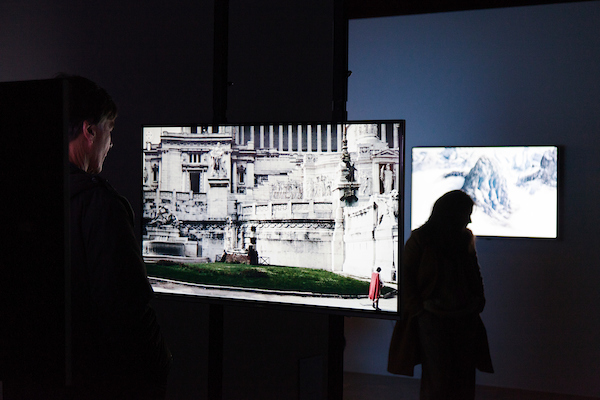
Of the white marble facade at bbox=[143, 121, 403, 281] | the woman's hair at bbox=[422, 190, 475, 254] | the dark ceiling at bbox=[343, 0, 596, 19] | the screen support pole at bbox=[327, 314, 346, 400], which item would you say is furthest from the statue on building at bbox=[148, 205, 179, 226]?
the dark ceiling at bbox=[343, 0, 596, 19]

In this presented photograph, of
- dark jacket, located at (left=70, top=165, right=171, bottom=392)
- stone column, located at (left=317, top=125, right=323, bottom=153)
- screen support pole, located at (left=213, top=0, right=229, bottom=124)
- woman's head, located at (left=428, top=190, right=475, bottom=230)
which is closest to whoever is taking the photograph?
dark jacket, located at (left=70, top=165, right=171, bottom=392)

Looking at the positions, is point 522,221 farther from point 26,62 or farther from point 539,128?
point 26,62

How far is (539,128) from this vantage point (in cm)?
413

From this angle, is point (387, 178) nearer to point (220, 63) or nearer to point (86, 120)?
point (220, 63)

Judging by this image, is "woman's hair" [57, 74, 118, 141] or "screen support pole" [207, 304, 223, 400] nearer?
"woman's hair" [57, 74, 118, 141]

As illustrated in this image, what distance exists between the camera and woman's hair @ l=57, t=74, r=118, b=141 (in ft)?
4.65

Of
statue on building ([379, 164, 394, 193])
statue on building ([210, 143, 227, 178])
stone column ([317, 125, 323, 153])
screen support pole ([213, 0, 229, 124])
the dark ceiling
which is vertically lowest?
statue on building ([379, 164, 394, 193])

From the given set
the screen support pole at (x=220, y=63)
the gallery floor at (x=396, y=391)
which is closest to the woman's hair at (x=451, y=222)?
the screen support pole at (x=220, y=63)

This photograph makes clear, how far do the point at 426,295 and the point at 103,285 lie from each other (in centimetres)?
201

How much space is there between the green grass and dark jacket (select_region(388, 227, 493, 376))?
911mm

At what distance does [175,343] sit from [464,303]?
1587 mm

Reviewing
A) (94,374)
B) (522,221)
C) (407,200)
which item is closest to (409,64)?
(407,200)

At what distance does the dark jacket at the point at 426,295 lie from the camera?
2.90m

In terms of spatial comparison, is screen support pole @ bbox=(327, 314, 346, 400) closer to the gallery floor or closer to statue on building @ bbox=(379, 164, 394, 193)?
statue on building @ bbox=(379, 164, 394, 193)
